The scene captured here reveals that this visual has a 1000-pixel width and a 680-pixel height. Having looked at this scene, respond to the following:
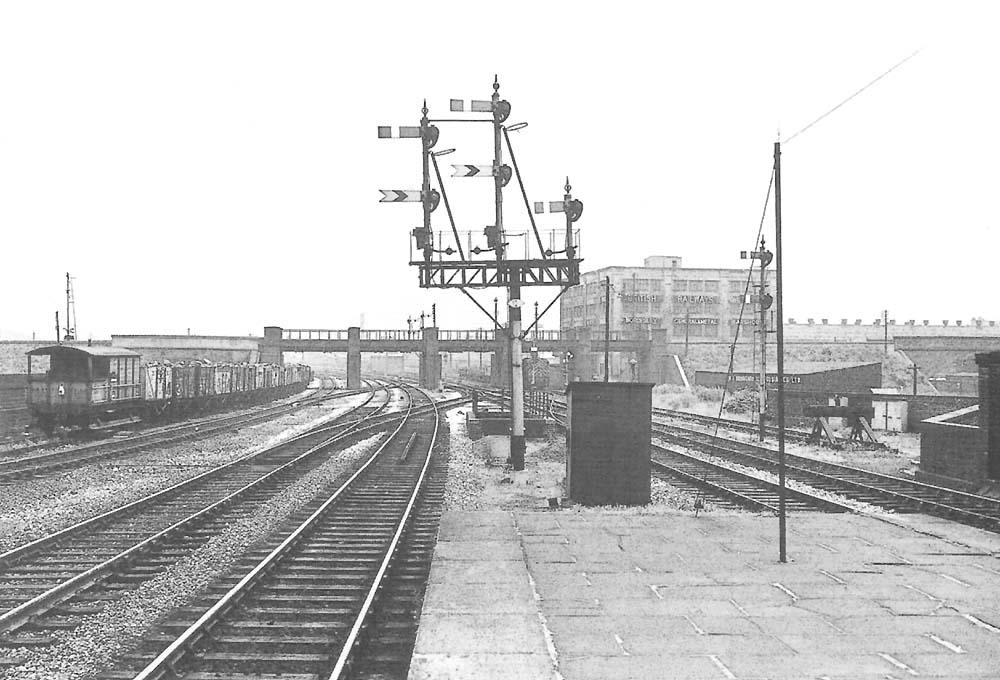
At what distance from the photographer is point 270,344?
64.7 metres

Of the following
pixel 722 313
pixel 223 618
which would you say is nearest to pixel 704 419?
pixel 223 618

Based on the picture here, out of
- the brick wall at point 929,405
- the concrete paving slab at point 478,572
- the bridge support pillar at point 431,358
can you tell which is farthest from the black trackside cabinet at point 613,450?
the bridge support pillar at point 431,358

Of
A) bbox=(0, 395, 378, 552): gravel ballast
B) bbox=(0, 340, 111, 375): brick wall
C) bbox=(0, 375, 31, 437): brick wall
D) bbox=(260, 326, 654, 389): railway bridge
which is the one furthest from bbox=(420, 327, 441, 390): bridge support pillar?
bbox=(0, 395, 378, 552): gravel ballast

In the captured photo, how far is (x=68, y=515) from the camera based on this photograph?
12.0 m

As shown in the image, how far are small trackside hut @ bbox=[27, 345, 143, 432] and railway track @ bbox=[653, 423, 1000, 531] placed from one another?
17182 mm

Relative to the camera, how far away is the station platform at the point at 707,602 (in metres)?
5.61

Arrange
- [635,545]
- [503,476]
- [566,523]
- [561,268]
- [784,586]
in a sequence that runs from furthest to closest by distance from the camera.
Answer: [561,268] < [503,476] < [566,523] < [635,545] < [784,586]

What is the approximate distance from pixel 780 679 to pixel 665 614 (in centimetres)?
150

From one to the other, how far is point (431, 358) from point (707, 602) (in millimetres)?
61698

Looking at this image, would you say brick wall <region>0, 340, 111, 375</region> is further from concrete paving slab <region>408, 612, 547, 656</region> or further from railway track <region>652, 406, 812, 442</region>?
concrete paving slab <region>408, 612, 547, 656</region>

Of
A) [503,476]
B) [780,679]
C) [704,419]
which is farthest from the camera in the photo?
[704,419]

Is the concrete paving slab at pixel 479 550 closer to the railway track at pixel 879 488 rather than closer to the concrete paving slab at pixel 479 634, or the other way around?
the concrete paving slab at pixel 479 634

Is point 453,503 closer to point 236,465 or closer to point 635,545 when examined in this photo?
point 635,545

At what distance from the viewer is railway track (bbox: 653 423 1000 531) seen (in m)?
11.7
